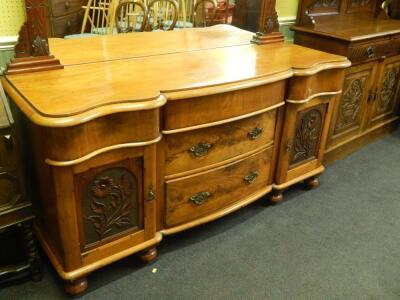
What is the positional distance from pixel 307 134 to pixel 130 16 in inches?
50.7

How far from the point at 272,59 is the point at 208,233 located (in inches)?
32.4

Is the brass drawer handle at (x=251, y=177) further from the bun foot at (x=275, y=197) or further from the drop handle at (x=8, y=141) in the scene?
the drop handle at (x=8, y=141)

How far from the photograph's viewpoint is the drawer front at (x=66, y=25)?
7.13 feet

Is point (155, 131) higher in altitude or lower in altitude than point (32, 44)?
lower

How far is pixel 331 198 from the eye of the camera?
2078 mm

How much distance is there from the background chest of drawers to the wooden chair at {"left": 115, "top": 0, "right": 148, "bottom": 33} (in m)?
0.28

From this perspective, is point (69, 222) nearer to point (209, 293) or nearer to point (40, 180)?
point (40, 180)

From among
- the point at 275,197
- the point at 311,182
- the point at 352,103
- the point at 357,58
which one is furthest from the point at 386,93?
the point at 275,197

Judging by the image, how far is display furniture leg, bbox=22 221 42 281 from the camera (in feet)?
4.49

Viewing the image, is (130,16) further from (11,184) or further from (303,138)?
(11,184)

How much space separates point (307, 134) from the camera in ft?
6.28

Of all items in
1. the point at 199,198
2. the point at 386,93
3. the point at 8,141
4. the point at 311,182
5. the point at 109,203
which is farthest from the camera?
the point at 386,93

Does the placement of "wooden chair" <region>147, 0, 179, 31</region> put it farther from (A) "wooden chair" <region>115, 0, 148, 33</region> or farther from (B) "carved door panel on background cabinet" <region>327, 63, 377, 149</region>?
(B) "carved door panel on background cabinet" <region>327, 63, 377, 149</region>

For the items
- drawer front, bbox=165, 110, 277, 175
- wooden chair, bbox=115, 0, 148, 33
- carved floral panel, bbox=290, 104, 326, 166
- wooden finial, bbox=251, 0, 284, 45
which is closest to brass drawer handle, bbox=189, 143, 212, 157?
drawer front, bbox=165, 110, 277, 175
